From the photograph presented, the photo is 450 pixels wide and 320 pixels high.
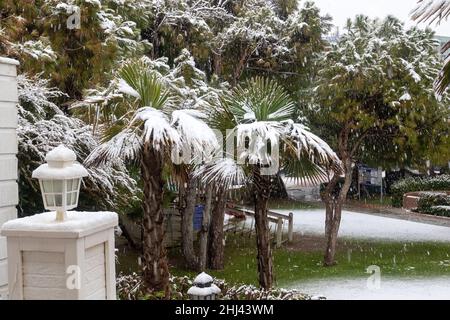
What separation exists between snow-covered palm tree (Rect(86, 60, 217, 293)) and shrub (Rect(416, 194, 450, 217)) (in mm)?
14074

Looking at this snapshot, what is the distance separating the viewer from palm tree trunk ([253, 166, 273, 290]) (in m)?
7.08

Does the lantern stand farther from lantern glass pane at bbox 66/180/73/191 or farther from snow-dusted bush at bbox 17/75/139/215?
snow-dusted bush at bbox 17/75/139/215

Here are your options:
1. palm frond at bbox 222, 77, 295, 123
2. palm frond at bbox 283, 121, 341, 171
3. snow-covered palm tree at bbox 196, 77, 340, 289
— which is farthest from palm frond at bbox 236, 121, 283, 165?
palm frond at bbox 222, 77, 295, 123

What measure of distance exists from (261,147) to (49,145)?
2.87 metres

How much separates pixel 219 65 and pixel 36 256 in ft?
33.3

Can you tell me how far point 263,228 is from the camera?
7.23 m

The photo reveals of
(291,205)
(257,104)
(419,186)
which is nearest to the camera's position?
(257,104)

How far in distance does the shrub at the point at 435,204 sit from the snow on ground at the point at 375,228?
133 cm

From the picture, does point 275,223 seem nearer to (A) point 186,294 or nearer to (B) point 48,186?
(A) point 186,294

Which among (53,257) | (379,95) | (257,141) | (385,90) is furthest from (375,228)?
(53,257)

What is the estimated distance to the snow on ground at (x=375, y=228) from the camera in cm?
1531

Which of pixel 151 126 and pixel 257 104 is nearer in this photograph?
pixel 151 126

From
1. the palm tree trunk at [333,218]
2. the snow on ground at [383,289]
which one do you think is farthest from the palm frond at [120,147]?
the palm tree trunk at [333,218]

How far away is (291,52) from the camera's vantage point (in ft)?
43.9
